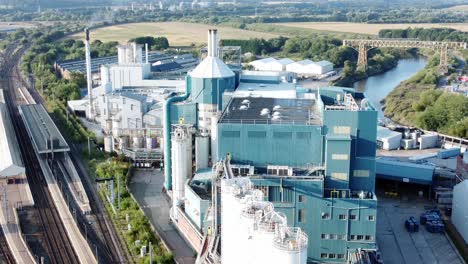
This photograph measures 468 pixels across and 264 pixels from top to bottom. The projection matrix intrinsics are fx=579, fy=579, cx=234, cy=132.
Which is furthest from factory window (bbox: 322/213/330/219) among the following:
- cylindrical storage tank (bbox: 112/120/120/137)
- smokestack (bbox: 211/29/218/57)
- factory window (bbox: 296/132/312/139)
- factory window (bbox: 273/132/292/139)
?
cylindrical storage tank (bbox: 112/120/120/137)

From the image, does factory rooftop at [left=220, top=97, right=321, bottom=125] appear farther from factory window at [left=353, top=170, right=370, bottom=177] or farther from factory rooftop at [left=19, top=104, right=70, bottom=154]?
factory rooftop at [left=19, top=104, right=70, bottom=154]

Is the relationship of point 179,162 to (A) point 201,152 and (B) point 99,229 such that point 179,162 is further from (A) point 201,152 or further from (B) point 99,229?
(B) point 99,229

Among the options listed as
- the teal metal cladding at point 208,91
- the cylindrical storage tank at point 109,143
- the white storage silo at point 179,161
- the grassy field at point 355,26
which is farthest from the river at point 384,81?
the grassy field at point 355,26

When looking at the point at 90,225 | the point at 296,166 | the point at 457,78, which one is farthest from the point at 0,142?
the point at 457,78

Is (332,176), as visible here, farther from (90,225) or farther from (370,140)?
(90,225)

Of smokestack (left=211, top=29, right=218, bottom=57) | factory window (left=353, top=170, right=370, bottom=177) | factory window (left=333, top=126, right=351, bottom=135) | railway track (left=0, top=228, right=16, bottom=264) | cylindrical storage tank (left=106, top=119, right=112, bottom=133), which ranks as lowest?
railway track (left=0, top=228, right=16, bottom=264)

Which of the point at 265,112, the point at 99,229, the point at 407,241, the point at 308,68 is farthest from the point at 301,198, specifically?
the point at 308,68
